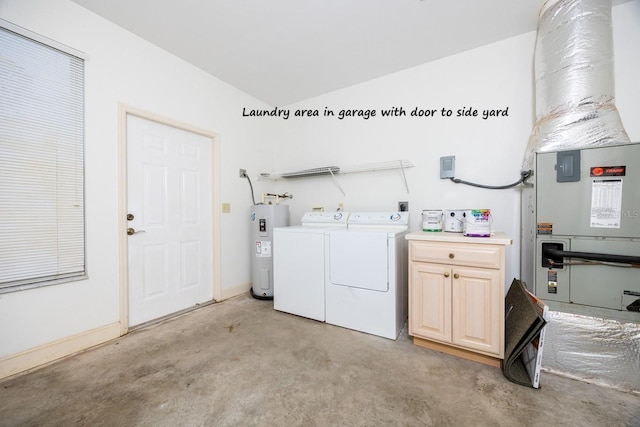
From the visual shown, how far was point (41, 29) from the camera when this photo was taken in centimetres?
166

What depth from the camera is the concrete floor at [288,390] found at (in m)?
1.22

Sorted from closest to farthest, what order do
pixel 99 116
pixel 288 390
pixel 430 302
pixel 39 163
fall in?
pixel 288 390, pixel 39 163, pixel 430 302, pixel 99 116

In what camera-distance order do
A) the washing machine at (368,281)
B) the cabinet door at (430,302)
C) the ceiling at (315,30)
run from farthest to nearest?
1. the washing machine at (368,281)
2. the ceiling at (315,30)
3. the cabinet door at (430,302)

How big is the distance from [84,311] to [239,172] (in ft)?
6.43

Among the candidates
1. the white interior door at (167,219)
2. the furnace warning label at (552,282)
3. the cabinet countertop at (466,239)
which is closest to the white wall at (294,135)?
the white interior door at (167,219)

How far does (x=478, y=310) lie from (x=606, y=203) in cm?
98

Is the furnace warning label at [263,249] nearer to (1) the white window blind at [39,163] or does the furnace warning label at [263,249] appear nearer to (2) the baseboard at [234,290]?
(2) the baseboard at [234,290]

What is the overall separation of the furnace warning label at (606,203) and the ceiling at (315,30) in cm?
147

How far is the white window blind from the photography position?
155cm

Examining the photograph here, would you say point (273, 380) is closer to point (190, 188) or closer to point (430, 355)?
point (430, 355)

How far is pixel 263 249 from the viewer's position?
2924mm

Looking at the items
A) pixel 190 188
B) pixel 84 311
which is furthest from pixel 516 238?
pixel 84 311
